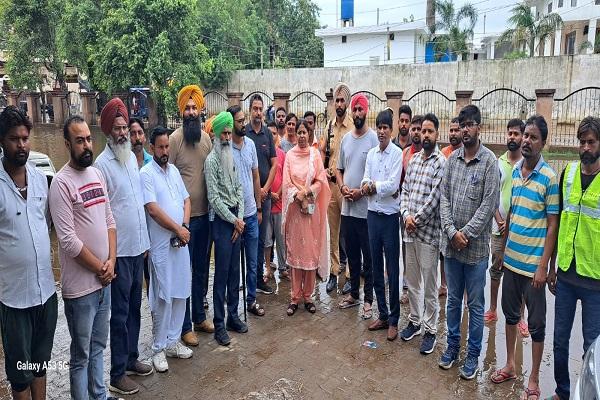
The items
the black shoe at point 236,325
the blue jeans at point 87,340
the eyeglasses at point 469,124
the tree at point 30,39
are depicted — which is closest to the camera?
the blue jeans at point 87,340

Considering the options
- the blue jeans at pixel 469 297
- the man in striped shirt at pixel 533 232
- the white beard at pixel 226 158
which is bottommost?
the blue jeans at pixel 469 297

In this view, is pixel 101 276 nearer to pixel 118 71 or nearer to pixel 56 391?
pixel 56 391

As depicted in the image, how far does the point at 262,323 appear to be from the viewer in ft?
16.2

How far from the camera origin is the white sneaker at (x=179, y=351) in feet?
13.8

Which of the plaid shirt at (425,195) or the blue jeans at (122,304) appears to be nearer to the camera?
the blue jeans at (122,304)

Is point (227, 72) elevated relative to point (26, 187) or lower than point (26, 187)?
elevated

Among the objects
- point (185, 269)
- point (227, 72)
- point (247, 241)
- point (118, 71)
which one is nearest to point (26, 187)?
point (185, 269)

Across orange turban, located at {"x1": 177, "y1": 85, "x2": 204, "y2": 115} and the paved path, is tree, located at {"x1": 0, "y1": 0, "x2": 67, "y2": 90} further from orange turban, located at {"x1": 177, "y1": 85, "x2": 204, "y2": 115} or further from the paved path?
the paved path

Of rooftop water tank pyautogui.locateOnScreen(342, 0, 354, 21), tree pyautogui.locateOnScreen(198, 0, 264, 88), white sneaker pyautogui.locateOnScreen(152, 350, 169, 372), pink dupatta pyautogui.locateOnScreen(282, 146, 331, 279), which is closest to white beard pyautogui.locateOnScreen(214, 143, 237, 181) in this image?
pink dupatta pyautogui.locateOnScreen(282, 146, 331, 279)

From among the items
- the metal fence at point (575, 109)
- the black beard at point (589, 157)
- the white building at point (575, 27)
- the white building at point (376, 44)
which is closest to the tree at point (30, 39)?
the white building at point (376, 44)

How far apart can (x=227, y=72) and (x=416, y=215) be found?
26.5 meters

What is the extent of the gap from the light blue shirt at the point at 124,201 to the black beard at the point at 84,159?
0.40 metres

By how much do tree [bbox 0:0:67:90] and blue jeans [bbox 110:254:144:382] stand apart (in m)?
22.2

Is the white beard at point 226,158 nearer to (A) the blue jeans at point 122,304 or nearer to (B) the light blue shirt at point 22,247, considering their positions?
(A) the blue jeans at point 122,304
